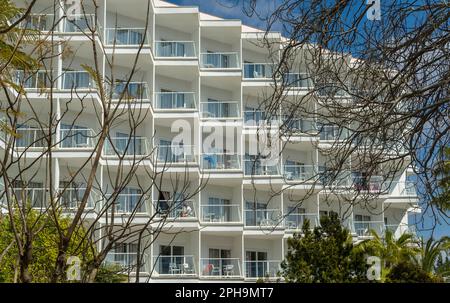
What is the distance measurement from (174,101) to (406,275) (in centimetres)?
1404

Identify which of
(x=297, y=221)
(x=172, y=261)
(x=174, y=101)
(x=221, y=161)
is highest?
Answer: (x=174, y=101)

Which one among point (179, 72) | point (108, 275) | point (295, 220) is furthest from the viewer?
point (295, 220)

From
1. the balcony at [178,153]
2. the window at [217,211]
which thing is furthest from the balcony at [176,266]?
the balcony at [178,153]

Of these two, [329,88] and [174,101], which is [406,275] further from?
[329,88]

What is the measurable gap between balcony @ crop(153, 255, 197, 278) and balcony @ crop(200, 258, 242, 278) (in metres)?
0.58

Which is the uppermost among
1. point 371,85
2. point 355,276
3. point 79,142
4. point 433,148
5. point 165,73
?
point 165,73

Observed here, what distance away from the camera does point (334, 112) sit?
20.3 ft

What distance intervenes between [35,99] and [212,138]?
367 inches

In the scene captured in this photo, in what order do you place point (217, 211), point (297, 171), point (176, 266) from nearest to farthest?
point (176, 266) → point (217, 211) → point (297, 171)

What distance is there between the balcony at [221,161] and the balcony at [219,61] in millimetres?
4663

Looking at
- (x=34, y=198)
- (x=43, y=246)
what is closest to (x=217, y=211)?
(x=34, y=198)

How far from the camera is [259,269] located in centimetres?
3744
